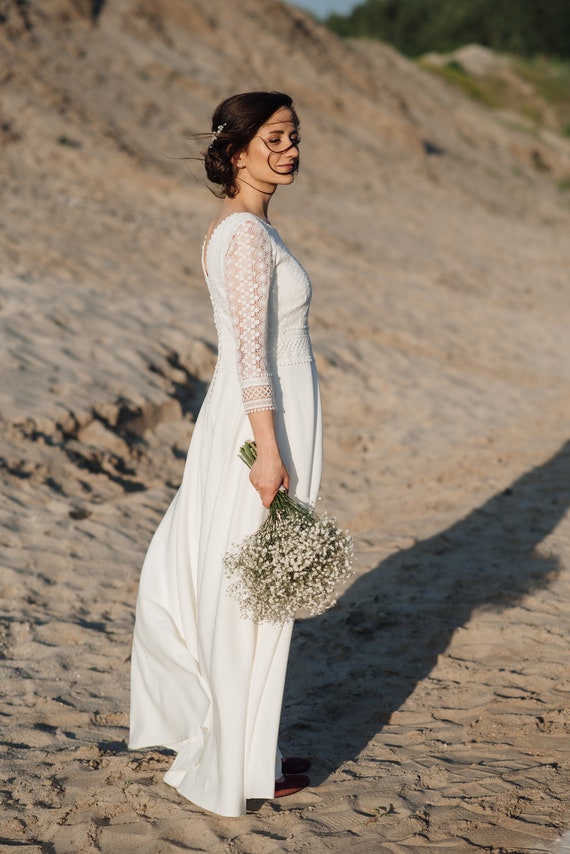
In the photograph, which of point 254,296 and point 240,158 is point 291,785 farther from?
point 240,158

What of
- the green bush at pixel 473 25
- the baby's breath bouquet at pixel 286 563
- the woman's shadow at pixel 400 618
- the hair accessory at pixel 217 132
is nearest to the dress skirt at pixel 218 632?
the baby's breath bouquet at pixel 286 563

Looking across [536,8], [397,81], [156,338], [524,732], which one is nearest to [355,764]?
[524,732]

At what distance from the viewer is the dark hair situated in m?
2.80

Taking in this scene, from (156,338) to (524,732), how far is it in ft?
19.6

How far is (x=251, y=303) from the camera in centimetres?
269

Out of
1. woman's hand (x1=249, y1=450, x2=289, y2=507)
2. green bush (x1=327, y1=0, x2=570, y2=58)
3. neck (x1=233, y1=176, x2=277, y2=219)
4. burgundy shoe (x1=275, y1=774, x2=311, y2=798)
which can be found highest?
green bush (x1=327, y1=0, x2=570, y2=58)

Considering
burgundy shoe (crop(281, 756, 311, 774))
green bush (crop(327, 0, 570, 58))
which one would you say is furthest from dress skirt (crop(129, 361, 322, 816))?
green bush (crop(327, 0, 570, 58))

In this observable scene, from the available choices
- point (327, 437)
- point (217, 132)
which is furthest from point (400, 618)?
point (327, 437)

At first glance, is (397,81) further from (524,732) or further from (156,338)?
(524,732)

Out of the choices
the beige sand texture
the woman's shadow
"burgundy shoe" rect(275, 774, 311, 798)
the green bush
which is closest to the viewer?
"burgundy shoe" rect(275, 774, 311, 798)

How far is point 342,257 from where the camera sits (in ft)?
41.3

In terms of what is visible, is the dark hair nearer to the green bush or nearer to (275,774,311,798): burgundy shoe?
(275,774,311,798): burgundy shoe

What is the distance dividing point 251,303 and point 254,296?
22 millimetres

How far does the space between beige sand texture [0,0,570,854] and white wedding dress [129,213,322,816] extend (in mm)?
263
